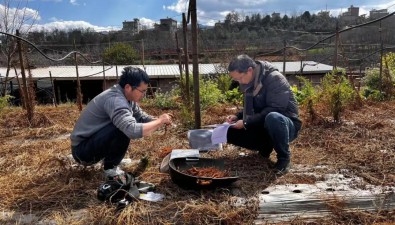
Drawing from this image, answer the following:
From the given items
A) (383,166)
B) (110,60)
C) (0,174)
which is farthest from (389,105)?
(110,60)

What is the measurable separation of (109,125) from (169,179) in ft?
1.90

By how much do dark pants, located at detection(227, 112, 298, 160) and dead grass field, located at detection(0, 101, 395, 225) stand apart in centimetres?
15

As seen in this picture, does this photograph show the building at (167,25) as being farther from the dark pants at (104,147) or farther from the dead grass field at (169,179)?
the dark pants at (104,147)

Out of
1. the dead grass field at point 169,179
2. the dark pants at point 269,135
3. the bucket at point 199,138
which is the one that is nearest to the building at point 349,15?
the dead grass field at point 169,179

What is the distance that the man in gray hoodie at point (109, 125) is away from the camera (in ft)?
7.36

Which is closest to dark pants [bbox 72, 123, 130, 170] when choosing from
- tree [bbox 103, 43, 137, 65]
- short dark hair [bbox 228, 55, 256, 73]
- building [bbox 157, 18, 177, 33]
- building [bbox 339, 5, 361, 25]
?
short dark hair [bbox 228, 55, 256, 73]

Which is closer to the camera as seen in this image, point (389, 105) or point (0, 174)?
point (0, 174)

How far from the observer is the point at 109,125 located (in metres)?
2.31

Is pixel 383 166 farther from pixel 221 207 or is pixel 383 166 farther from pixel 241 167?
pixel 221 207

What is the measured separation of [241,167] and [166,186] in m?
0.70

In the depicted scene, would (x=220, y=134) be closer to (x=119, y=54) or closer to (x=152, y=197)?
(x=152, y=197)

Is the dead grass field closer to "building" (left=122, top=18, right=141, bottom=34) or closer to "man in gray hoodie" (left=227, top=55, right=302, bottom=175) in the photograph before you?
"man in gray hoodie" (left=227, top=55, right=302, bottom=175)

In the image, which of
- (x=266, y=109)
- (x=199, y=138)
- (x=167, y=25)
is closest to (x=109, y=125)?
(x=199, y=138)

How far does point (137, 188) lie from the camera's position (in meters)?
2.13
